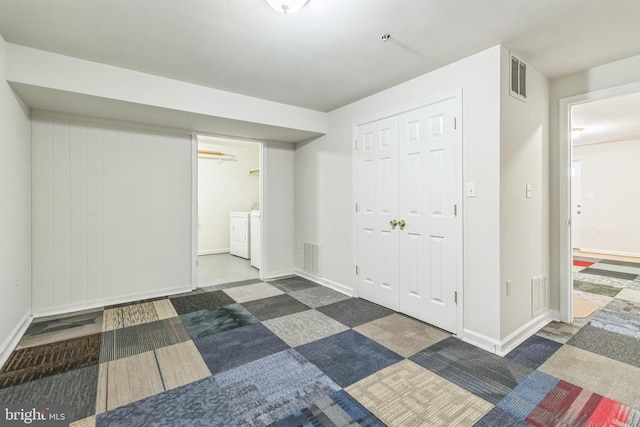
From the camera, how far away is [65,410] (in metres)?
1.67

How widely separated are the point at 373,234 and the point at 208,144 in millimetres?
4519

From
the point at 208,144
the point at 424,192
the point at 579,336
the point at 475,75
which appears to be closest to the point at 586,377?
the point at 579,336

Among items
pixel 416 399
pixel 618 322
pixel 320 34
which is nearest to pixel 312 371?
pixel 416 399

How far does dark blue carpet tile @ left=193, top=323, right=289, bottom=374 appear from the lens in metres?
2.20

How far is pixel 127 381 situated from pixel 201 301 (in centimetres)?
158

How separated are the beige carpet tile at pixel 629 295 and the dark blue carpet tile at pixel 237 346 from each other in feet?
13.4

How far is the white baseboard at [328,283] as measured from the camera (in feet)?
12.4

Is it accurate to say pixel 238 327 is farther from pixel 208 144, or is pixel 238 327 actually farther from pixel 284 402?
pixel 208 144

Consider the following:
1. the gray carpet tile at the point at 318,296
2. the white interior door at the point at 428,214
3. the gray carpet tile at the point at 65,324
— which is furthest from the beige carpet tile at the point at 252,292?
the white interior door at the point at 428,214

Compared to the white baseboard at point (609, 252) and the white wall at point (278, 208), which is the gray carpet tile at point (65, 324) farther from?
the white baseboard at point (609, 252)

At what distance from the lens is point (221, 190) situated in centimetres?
684

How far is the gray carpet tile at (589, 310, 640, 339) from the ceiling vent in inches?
87.9

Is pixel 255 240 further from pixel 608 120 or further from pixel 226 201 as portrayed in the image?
pixel 608 120

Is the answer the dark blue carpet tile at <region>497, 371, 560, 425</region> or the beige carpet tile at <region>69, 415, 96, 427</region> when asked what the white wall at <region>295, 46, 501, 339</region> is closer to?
the dark blue carpet tile at <region>497, 371, 560, 425</region>
